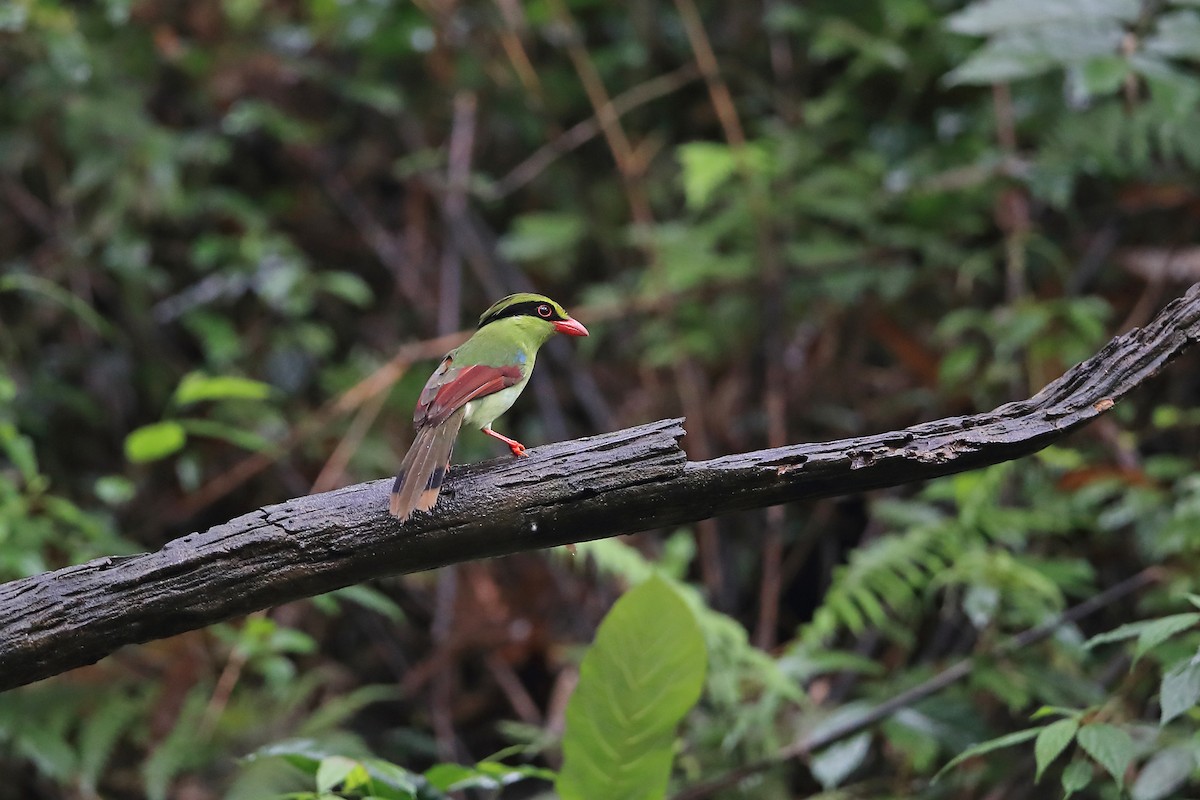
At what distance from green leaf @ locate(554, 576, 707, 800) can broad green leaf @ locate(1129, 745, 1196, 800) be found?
46.9 inches

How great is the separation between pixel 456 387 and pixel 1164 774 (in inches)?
74.9

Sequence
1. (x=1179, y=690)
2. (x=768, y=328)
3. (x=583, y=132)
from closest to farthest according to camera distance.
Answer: (x=1179, y=690) < (x=768, y=328) < (x=583, y=132)

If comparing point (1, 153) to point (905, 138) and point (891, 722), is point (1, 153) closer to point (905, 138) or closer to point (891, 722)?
point (905, 138)

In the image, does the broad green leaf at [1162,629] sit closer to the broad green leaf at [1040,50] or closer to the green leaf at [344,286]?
the broad green leaf at [1040,50]

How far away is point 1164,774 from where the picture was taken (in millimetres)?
2645

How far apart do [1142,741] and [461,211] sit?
4064 millimetres

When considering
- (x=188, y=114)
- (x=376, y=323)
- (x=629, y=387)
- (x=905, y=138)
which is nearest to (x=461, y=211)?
(x=376, y=323)

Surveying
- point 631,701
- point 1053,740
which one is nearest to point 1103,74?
point 1053,740

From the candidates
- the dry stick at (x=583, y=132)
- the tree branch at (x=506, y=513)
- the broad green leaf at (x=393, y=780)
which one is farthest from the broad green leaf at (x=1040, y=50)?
the broad green leaf at (x=393, y=780)

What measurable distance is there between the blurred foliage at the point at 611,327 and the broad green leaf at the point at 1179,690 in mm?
872

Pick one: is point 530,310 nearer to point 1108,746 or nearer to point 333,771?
point 333,771

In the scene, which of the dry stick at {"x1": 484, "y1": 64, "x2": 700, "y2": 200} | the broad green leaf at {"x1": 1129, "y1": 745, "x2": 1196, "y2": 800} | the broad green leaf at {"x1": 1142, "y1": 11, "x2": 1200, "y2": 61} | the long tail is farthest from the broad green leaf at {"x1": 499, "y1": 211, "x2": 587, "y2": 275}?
the broad green leaf at {"x1": 1129, "y1": 745, "x2": 1196, "y2": 800}

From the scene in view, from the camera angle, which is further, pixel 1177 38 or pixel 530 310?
pixel 1177 38

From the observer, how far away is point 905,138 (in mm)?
5156
